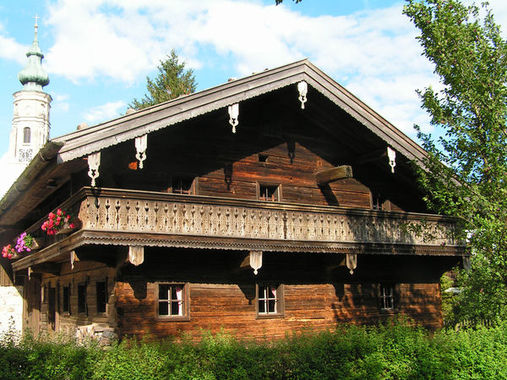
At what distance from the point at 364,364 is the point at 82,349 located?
603 centimetres

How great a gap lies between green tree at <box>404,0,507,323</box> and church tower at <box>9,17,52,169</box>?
262 feet

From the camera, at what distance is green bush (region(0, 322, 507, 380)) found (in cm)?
1080

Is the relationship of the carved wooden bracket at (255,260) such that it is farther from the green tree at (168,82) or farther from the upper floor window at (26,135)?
the upper floor window at (26,135)

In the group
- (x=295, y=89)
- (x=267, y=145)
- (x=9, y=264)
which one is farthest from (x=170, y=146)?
(x=9, y=264)

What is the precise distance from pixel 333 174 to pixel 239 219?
4558 millimetres

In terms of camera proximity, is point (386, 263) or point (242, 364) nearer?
point (242, 364)

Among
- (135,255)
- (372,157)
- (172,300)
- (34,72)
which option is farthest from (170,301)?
(34,72)

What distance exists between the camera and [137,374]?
10672 millimetres

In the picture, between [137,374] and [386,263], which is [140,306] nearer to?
[137,374]

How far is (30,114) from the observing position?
3460 inches

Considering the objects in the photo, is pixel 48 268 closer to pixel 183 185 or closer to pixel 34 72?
pixel 183 185

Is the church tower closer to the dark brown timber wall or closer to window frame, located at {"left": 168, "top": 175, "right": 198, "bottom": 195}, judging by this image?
the dark brown timber wall

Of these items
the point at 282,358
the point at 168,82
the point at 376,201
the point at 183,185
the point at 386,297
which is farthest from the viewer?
the point at 168,82

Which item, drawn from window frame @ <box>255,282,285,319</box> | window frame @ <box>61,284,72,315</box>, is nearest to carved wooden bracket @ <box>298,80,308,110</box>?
window frame @ <box>255,282,285,319</box>
